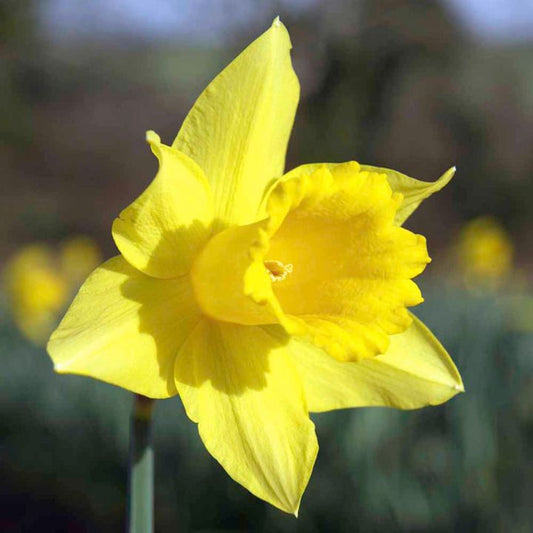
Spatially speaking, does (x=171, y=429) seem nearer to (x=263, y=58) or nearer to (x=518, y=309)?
(x=518, y=309)

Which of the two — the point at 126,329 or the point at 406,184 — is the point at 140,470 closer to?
the point at 126,329

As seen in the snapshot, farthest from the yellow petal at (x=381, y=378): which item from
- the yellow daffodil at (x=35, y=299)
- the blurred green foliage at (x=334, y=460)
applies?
the yellow daffodil at (x=35, y=299)

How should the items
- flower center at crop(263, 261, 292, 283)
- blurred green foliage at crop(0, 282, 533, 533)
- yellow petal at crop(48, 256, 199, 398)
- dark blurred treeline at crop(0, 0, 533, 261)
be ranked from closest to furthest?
yellow petal at crop(48, 256, 199, 398) → flower center at crop(263, 261, 292, 283) → blurred green foliage at crop(0, 282, 533, 533) → dark blurred treeline at crop(0, 0, 533, 261)

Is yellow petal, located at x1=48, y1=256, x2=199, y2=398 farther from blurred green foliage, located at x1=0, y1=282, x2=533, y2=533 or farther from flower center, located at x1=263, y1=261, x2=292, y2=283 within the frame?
blurred green foliage, located at x1=0, y1=282, x2=533, y2=533

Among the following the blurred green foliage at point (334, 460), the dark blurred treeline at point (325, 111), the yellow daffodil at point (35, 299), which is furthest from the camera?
the dark blurred treeline at point (325, 111)

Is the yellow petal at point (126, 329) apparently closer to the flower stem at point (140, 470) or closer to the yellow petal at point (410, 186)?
the flower stem at point (140, 470)

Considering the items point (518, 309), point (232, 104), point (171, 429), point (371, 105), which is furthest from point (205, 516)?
point (371, 105)

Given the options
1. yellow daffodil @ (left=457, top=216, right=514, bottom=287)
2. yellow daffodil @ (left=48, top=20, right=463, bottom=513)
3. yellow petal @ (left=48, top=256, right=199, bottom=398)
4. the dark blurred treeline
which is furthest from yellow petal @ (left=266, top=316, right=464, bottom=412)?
the dark blurred treeline
